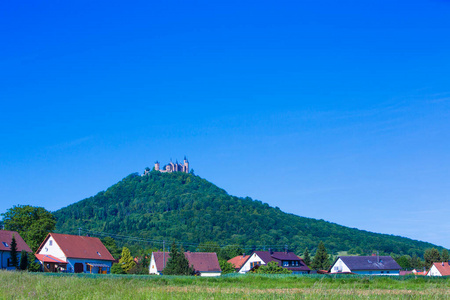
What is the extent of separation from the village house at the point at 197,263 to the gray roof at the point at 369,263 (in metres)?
26.7

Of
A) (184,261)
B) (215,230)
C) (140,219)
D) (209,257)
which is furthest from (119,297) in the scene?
(140,219)

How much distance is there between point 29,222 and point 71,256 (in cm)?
1154

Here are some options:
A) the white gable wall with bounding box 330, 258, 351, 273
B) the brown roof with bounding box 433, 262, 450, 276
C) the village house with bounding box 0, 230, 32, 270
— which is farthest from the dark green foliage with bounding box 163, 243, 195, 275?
the brown roof with bounding box 433, 262, 450, 276

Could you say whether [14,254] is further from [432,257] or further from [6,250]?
[432,257]

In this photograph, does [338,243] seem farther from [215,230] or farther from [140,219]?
[140,219]

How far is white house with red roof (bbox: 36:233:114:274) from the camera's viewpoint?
187ft

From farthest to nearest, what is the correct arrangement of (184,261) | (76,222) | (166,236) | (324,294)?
(76,222)
(166,236)
(184,261)
(324,294)

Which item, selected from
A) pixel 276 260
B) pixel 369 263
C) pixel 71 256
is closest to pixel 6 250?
pixel 71 256

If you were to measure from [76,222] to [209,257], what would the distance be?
341 ft

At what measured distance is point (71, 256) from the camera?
58812 mm

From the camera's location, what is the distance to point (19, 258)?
51844mm

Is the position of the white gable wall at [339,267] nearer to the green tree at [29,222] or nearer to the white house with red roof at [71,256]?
the white house with red roof at [71,256]

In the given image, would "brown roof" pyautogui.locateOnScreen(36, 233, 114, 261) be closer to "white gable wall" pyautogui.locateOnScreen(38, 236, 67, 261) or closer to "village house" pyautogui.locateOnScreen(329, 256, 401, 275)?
"white gable wall" pyautogui.locateOnScreen(38, 236, 67, 261)

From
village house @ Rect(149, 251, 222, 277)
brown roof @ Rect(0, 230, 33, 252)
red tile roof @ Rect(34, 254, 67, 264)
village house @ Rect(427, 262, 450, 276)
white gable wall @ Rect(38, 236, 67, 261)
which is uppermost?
brown roof @ Rect(0, 230, 33, 252)
